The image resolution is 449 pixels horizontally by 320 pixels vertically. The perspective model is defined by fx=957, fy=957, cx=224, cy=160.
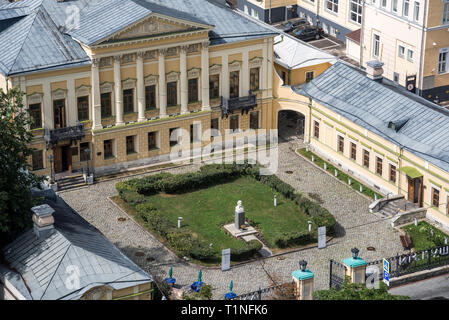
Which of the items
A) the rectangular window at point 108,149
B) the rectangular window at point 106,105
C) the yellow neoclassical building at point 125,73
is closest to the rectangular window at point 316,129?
the yellow neoclassical building at point 125,73

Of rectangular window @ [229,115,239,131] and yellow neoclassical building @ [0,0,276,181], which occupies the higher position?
yellow neoclassical building @ [0,0,276,181]

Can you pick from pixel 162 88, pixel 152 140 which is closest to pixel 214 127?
pixel 152 140

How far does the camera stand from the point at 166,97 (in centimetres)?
8019

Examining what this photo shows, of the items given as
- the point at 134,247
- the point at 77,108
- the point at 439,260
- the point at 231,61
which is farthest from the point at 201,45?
the point at 439,260

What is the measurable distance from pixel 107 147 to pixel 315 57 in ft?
68.9

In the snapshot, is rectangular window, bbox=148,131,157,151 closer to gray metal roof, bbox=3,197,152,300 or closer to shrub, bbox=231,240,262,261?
shrub, bbox=231,240,262,261

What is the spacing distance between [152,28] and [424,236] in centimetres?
2693

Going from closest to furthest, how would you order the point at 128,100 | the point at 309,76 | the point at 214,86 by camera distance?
the point at 128,100, the point at 214,86, the point at 309,76

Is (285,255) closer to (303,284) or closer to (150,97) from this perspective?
(303,284)

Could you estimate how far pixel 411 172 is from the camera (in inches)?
2844

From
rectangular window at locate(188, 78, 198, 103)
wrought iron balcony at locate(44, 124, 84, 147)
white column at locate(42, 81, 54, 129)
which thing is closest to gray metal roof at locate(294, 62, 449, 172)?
rectangular window at locate(188, 78, 198, 103)

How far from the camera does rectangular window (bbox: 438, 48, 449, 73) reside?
294 ft

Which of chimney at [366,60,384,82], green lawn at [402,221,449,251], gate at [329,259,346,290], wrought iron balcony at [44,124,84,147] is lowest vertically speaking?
green lawn at [402,221,449,251]

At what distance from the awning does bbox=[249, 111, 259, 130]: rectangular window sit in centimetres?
1680
